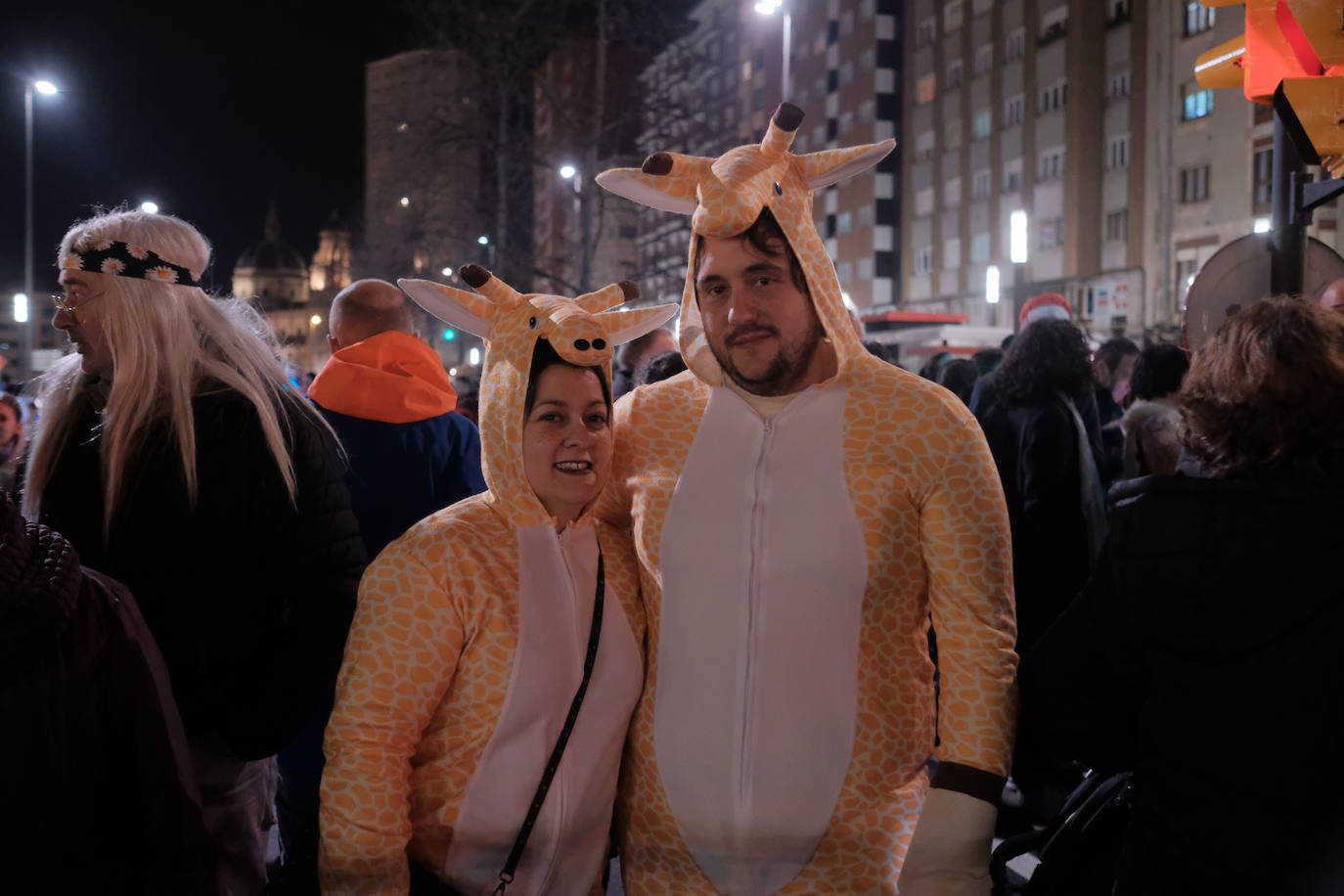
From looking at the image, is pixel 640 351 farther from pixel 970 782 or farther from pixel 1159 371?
pixel 970 782

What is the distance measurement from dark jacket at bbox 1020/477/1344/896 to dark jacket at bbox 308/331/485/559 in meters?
2.48

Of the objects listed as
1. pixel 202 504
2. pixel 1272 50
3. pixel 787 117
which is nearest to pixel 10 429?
pixel 202 504

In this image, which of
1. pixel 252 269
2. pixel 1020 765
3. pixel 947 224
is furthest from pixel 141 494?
pixel 252 269

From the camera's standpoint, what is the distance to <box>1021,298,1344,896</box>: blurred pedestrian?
2020mm

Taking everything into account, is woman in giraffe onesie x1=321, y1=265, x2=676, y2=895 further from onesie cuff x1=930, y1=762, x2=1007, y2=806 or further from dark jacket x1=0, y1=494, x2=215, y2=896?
onesie cuff x1=930, y1=762, x2=1007, y2=806

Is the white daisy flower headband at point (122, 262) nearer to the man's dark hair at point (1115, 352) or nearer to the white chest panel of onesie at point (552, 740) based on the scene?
the white chest panel of onesie at point (552, 740)

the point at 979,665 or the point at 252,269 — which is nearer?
the point at 979,665

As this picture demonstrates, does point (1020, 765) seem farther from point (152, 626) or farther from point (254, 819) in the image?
point (152, 626)

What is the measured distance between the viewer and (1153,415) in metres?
5.33

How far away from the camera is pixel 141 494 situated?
2.75 metres

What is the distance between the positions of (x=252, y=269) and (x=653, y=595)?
140806mm

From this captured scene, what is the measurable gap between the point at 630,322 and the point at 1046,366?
3220 millimetres

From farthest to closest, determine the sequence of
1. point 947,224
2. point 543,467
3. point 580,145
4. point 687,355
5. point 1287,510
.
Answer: point 947,224 < point 580,145 < point 687,355 < point 543,467 < point 1287,510

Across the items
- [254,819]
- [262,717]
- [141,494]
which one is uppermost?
[141,494]
